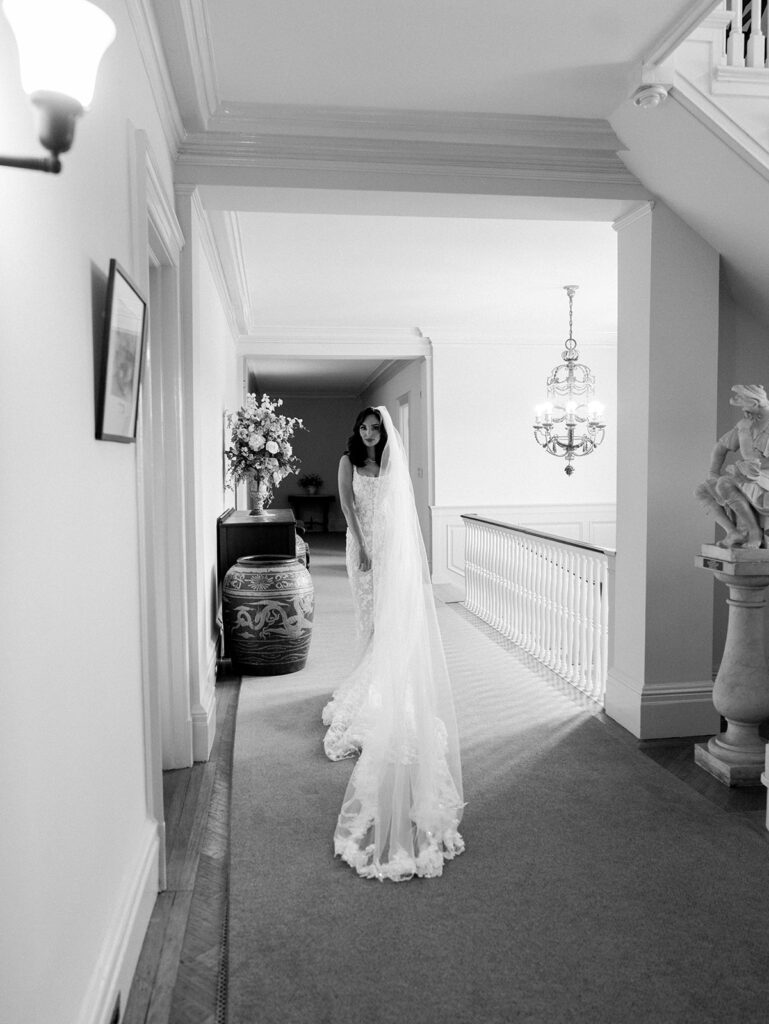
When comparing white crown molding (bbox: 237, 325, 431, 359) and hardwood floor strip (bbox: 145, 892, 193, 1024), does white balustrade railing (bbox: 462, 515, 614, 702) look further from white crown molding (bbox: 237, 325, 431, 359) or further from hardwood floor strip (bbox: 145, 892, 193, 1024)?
hardwood floor strip (bbox: 145, 892, 193, 1024)

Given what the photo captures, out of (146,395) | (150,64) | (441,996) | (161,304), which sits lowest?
(441,996)

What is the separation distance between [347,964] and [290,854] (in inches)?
25.0

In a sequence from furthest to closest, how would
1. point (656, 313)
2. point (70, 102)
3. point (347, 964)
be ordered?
1. point (656, 313)
2. point (347, 964)
3. point (70, 102)

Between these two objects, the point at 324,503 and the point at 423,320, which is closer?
the point at 423,320

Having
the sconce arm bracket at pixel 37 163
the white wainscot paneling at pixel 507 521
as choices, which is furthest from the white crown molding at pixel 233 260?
the sconce arm bracket at pixel 37 163

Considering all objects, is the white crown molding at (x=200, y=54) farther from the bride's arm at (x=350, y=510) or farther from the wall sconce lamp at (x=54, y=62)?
the wall sconce lamp at (x=54, y=62)

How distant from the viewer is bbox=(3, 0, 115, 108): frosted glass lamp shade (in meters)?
A: 0.92

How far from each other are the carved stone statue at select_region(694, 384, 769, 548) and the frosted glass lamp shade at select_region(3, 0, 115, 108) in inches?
114

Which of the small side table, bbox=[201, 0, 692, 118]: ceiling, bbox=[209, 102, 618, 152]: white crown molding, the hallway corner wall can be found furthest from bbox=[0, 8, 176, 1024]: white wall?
the small side table

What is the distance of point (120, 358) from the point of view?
1979 millimetres

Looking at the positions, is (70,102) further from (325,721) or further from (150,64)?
(325,721)

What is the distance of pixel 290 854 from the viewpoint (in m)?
2.69

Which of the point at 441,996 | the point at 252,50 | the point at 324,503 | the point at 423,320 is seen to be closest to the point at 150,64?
the point at 252,50

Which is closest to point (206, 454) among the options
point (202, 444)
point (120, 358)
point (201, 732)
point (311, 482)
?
point (202, 444)
